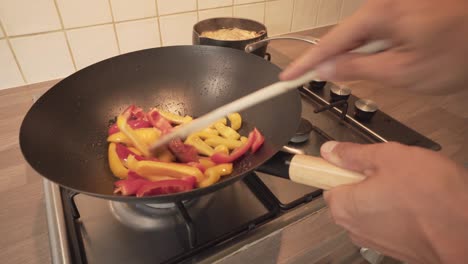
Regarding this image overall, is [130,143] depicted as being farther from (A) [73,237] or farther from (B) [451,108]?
(B) [451,108]

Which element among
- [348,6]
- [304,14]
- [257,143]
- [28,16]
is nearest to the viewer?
[257,143]

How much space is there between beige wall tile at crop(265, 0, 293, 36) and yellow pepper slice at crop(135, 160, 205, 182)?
2.72ft

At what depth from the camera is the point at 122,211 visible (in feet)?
1.73

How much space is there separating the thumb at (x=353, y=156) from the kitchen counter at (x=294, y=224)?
14cm

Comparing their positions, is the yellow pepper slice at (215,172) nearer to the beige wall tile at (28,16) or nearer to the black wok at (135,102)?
the black wok at (135,102)

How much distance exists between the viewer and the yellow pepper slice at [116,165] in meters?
0.52

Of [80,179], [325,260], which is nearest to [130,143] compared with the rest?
[80,179]

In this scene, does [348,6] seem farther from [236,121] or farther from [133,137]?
[133,137]

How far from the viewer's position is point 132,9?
0.89 metres

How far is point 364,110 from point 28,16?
2.80 feet

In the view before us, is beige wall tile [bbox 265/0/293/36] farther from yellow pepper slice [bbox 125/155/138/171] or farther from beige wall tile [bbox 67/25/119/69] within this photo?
yellow pepper slice [bbox 125/155/138/171]

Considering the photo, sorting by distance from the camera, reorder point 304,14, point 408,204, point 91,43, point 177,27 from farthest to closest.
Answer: point 304,14 < point 177,27 < point 91,43 < point 408,204

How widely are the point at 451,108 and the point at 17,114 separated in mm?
1149

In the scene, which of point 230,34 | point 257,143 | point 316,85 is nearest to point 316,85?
point 316,85
